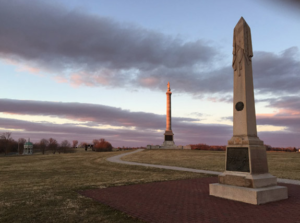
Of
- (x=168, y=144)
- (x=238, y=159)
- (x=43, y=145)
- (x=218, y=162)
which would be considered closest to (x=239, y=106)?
(x=238, y=159)

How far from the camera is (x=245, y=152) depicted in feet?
30.3

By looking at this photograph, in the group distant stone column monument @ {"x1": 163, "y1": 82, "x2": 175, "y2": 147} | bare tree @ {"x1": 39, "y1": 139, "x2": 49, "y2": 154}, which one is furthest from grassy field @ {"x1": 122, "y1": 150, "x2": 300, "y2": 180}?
bare tree @ {"x1": 39, "y1": 139, "x2": 49, "y2": 154}

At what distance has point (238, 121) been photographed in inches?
386

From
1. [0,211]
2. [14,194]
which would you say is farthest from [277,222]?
[14,194]

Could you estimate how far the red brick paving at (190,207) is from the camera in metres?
6.69

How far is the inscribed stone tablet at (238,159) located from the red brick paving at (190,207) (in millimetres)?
1343

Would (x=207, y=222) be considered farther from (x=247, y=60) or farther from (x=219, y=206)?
(x=247, y=60)

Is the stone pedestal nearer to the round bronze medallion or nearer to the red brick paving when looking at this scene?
the red brick paving

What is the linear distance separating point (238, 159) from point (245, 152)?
448 mm

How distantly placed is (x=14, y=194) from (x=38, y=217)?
14.0 ft

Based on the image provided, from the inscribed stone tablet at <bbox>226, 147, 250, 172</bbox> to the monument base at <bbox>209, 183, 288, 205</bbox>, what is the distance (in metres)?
0.77

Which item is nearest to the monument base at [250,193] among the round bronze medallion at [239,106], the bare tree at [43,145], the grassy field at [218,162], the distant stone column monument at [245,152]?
the distant stone column monument at [245,152]

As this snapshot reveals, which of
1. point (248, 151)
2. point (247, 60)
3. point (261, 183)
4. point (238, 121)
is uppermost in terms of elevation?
point (247, 60)

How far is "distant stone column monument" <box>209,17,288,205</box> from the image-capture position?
8.71 m
